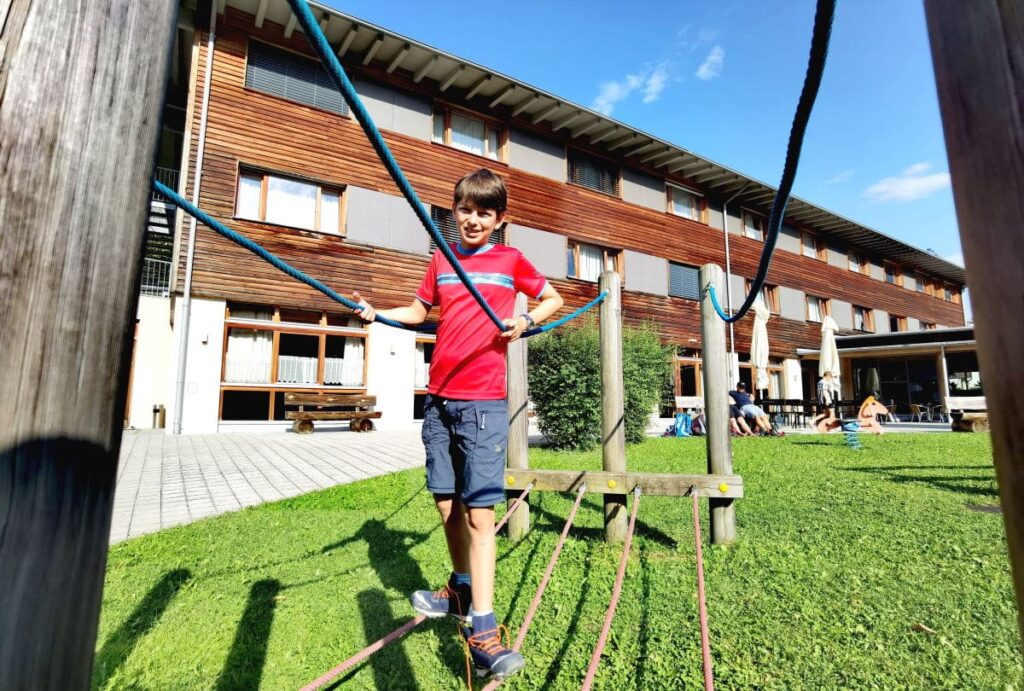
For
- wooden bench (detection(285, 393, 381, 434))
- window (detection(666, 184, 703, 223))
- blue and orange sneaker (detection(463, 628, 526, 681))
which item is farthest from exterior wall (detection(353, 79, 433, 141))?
blue and orange sneaker (detection(463, 628, 526, 681))

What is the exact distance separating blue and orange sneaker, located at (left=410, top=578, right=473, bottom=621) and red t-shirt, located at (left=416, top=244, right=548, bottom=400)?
0.93 m

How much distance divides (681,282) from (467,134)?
897 centimetres

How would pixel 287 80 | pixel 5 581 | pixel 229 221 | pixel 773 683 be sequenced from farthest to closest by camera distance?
1. pixel 287 80
2. pixel 229 221
3. pixel 773 683
4. pixel 5 581

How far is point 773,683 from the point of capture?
1.86 meters

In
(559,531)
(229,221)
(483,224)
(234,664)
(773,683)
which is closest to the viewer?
(773,683)

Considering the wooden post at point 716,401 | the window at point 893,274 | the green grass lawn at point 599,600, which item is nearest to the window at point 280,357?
the green grass lawn at point 599,600

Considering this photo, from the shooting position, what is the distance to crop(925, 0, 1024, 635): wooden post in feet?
2.01

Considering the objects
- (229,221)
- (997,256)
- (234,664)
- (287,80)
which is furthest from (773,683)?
(287,80)

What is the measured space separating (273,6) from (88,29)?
1333 centimetres

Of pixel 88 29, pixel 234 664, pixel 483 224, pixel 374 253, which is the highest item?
pixel 374 253

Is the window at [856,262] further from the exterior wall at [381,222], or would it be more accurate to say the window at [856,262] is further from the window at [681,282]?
the exterior wall at [381,222]

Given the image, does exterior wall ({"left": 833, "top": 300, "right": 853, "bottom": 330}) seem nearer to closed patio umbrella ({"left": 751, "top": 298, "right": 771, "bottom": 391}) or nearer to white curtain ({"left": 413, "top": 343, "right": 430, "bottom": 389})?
closed patio umbrella ({"left": 751, "top": 298, "right": 771, "bottom": 391})

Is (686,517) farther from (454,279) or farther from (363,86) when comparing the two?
(363,86)

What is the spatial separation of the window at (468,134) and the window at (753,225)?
11.4 meters
